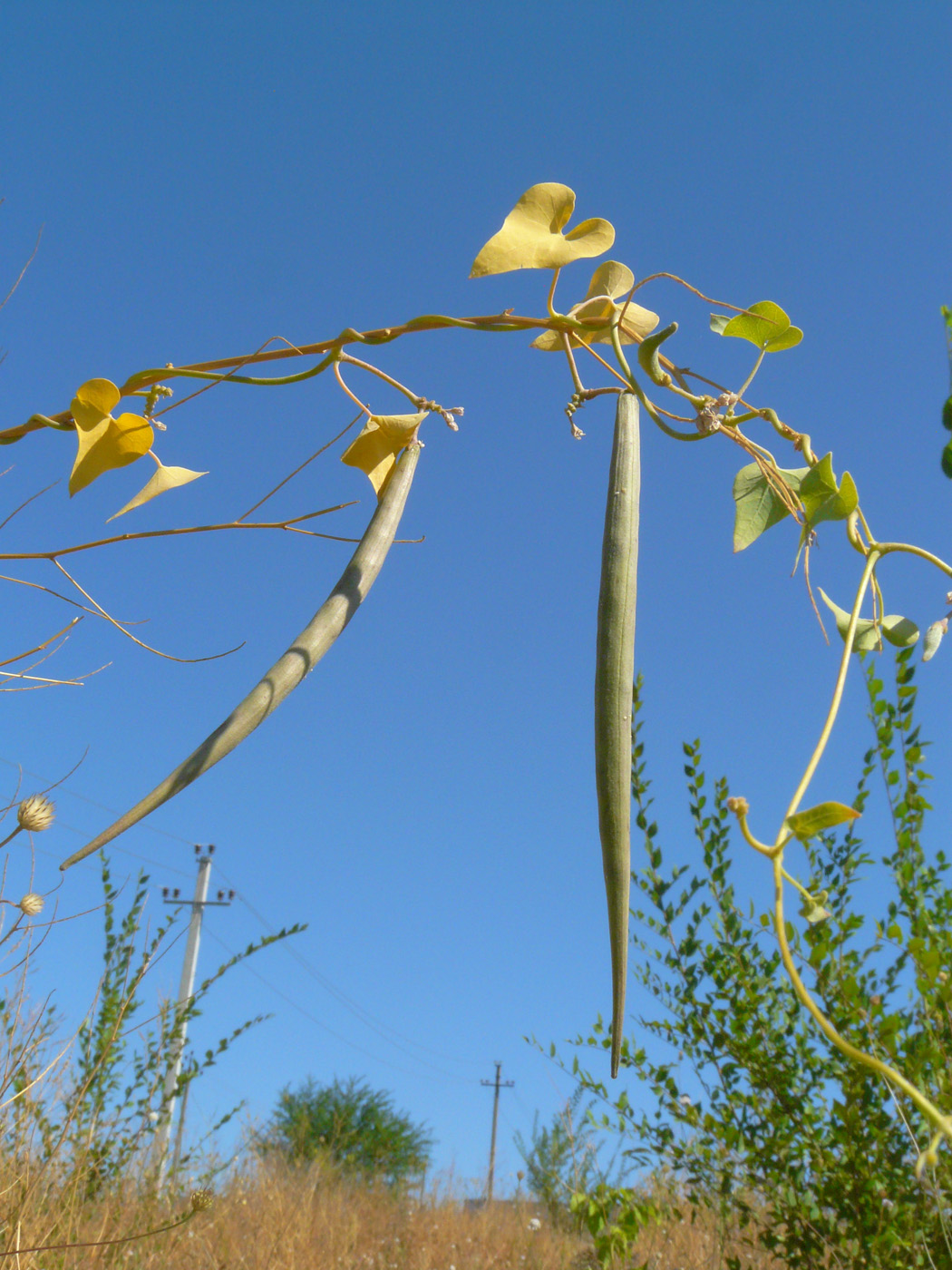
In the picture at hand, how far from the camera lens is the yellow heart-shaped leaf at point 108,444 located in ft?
1.48

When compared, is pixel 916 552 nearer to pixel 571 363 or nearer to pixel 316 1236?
pixel 571 363

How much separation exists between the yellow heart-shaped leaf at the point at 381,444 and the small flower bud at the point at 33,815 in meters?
0.38

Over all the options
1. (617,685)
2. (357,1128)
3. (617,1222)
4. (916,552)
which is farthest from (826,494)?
(357,1128)

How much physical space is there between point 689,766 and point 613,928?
106 centimetres

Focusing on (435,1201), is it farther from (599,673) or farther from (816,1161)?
(599,673)

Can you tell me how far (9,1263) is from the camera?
Answer: 92cm

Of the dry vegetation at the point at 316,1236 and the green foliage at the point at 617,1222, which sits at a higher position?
the green foliage at the point at 617,1222

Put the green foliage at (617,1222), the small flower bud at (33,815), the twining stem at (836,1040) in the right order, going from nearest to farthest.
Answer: the twining stem at (836,1040) < the small flower bud at (33,815) < the green foliage at (617,1222)

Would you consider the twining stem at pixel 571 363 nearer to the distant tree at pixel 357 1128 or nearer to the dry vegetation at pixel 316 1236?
the dry vegetation at pixel 316 1236

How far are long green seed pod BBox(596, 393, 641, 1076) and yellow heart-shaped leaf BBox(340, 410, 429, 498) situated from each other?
15 cm

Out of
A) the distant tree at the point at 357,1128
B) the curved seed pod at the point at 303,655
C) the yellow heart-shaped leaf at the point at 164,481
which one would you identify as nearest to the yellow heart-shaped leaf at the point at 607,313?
the curved seed pod at the point at 303,655

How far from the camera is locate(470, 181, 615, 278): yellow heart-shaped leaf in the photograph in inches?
17.6

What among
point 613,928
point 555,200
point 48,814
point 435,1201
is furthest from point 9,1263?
point 435,1201

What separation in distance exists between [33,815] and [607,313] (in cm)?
56
